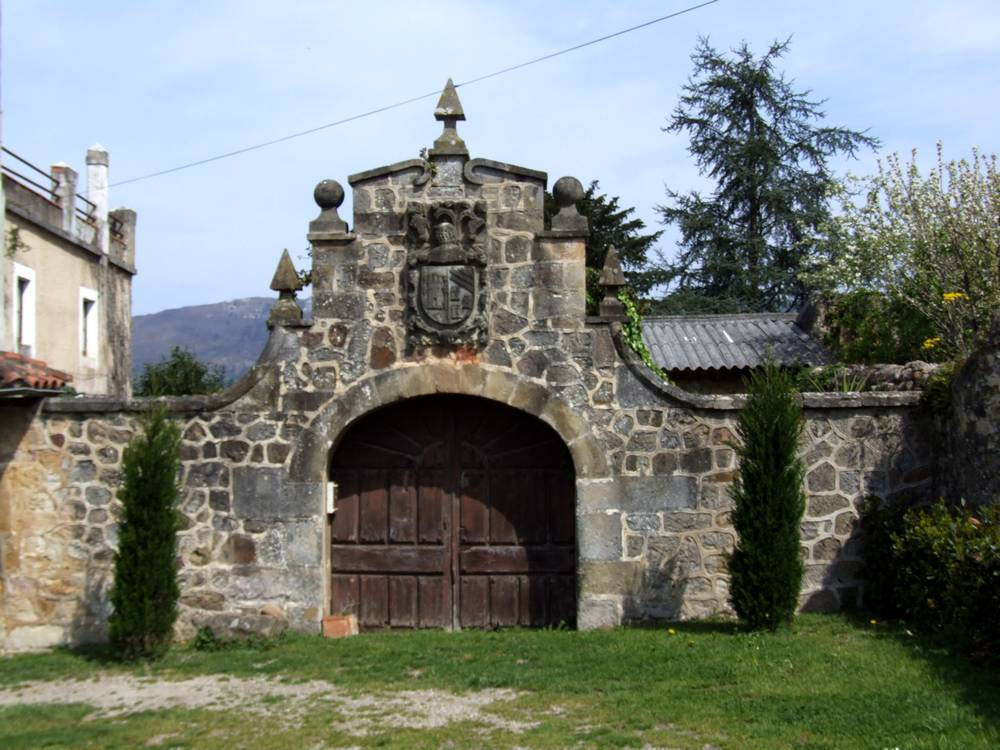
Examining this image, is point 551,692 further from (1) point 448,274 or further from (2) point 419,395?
(1) point 448,274

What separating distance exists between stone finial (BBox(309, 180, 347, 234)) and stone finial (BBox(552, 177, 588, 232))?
6.82 feet

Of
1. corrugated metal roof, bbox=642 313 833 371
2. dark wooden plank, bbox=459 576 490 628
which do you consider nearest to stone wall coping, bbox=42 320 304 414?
dark wooden plank, bbox=459 576 490 628

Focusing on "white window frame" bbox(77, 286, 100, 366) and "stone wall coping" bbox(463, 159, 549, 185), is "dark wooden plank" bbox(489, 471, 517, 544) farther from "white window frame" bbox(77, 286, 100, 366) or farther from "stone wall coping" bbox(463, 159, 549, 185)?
"white window frame" bbox(77, 286, 100, 366)

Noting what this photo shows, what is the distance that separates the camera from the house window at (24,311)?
2103cm

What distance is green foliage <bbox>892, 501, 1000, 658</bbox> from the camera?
796 cm

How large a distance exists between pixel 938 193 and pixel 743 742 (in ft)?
44.4

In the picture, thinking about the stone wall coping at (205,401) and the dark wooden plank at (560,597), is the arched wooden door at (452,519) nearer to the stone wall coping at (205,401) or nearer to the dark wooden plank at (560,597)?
the dark wooden plank at (560,597)

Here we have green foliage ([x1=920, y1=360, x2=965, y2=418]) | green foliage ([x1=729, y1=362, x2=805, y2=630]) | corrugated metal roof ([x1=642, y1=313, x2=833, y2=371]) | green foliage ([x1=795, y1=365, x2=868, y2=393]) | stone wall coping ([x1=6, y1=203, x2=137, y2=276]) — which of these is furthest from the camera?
stone wall coping ([x1=6, y1=203, x2=137, y2=276])

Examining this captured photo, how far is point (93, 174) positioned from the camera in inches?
1033

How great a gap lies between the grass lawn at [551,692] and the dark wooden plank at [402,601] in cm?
61

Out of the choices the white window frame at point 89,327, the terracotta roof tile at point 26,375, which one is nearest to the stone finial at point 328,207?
the terracotta roof tile at point 26,375

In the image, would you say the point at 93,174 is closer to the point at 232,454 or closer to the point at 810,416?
the point at 232,454

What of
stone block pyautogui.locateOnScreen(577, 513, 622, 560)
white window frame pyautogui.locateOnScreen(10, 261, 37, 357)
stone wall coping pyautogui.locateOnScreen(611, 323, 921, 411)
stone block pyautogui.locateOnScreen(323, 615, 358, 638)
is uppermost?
white window frame pyautogui.locateOnScreen(10, 261, 37, 357)

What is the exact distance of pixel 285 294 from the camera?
10664 millimetres
